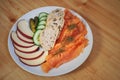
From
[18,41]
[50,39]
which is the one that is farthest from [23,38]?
[50,39]

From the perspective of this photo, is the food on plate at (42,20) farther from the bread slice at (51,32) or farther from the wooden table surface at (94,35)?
the wooden table surface at (94,35)

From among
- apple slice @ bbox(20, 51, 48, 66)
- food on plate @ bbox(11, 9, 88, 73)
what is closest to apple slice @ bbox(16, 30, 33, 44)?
food on plate @ bbox(11, 9, 88, 73)

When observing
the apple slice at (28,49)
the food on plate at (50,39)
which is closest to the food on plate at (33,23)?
the food on plate at (50,39)

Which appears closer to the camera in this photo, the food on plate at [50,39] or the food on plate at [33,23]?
the food on plate at [50,39]

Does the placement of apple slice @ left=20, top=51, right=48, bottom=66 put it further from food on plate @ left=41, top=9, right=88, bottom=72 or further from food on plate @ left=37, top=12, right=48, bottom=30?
food on plate @ left=37, top=12, right=48, bottom=30

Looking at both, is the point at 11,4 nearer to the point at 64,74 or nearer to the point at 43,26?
the point at 43,26

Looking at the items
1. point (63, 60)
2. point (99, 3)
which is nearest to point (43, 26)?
point (63, 60)
